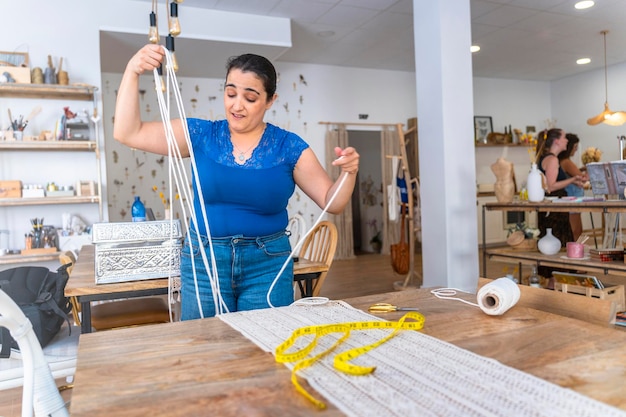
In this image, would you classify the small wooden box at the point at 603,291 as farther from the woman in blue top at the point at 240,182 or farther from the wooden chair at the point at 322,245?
the woman in blue top at the point at 240,182

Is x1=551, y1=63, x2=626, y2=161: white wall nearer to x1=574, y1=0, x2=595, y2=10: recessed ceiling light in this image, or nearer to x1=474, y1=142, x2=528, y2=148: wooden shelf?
x1=474, y1=142, x2=528, y2=148: wooden shelf

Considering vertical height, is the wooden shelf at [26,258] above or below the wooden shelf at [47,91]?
below

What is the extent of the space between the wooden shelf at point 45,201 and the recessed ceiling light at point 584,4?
511 centimetres

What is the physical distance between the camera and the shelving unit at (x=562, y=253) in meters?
3.04

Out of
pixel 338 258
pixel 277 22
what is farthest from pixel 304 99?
pixel 338 258

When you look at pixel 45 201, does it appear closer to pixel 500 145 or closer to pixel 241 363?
pixel 241 363

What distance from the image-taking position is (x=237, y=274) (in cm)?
141

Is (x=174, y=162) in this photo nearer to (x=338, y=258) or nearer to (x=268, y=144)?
(x=268, y=144)

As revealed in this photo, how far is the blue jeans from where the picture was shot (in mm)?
1395

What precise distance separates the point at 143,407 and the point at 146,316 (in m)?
1.83

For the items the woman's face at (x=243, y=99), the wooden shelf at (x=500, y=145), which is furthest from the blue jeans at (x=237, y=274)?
the wooden shelf at (x=500, y=145)

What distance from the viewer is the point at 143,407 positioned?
2.23 feet

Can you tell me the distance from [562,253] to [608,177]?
0.68 metres

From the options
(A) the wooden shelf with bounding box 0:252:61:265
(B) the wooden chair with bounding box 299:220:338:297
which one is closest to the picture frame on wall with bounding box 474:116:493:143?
(B) the wooden chair with bounding box 299:220:338:297
